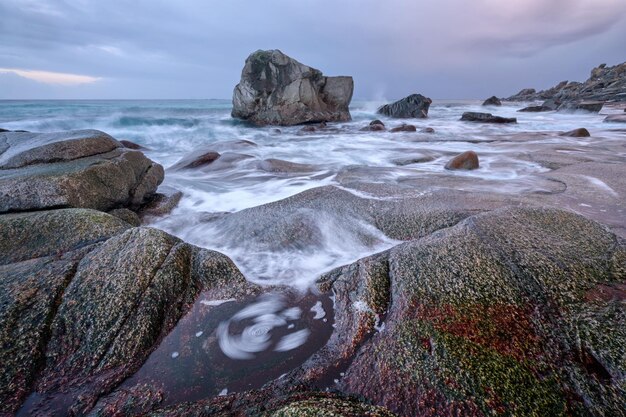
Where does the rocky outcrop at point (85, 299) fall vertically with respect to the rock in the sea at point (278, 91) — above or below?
below

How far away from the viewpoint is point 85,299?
93.4 inches

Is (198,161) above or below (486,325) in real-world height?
below

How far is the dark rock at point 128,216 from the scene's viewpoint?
4.72m

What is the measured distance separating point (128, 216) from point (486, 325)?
4702mm

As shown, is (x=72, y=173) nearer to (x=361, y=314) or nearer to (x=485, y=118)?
(x=361, y=314)

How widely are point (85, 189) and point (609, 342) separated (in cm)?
542

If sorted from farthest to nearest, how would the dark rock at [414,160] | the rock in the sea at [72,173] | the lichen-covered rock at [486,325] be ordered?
the dark rock at [414,160], the rock in the sea at [72,173], the lichen-covered rock at [486,325]

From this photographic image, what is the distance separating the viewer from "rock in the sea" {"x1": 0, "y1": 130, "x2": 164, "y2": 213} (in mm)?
4000

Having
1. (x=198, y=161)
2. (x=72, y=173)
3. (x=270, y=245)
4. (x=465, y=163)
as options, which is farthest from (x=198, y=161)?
(x=465, y=163)

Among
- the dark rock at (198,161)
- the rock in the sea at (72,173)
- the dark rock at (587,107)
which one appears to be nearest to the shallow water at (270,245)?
the dark rock at (198,161)

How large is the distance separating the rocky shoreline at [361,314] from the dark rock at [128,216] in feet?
2.01

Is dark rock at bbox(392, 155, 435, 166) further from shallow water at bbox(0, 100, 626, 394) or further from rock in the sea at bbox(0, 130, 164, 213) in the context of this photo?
rock in the sea at bbox(0, 130, 164, 213)

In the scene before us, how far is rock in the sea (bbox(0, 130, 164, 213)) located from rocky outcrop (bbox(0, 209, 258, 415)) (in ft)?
2.54

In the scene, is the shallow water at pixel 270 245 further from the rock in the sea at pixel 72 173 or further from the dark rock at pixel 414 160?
the rock in the sea at pixel 72 173
